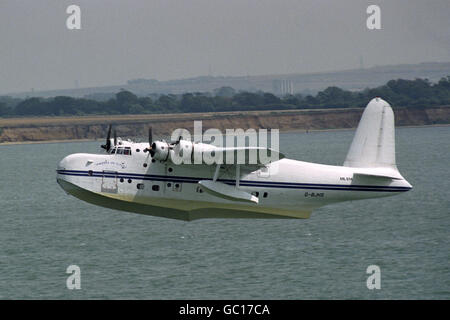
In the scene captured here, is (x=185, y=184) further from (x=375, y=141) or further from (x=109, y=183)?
(x=375, y=141)

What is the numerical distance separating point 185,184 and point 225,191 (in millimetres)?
2116

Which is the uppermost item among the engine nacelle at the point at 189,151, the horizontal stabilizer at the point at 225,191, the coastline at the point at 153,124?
the coastline at the point at 153,124

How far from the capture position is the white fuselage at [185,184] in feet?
128

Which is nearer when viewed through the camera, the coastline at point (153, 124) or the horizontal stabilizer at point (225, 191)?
the horizontal stabilizer at point (225, 191)

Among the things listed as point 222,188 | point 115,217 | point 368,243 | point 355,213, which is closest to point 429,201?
point 355,213

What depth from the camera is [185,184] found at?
39250mm

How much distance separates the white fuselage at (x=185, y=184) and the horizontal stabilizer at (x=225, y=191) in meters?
0.63

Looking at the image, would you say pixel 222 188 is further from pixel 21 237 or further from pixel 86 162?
pixel 21 237

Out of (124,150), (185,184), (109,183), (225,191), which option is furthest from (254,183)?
(109,183)

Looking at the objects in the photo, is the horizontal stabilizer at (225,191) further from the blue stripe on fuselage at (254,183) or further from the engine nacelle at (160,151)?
the engine nacelle at (160,151)

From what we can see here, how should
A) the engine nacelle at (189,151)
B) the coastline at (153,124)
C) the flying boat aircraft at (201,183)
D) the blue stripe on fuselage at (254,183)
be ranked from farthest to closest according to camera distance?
the coastline at (153,124)
the blue stripe on fuselage at (254,183)
the flying boat aircraft at (201,183)
the engine nacelle at (189,151)

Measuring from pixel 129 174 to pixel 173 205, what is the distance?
2.69 m

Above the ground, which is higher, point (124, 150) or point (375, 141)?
point (375, 141)

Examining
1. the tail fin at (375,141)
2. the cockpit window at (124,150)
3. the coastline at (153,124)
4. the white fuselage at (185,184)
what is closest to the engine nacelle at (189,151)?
the white fuselage at (185,184)
